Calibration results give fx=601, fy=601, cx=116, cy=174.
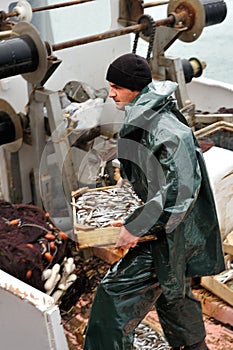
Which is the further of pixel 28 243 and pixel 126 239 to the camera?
pixel 28 243

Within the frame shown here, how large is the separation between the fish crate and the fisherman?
313 millimetres

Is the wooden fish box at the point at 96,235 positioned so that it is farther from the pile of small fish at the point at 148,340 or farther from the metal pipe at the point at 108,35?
the metal pipe at the point at 108,35

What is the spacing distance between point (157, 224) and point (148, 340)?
97cm

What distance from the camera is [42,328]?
7.40ft

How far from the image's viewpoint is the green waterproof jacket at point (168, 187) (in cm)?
228

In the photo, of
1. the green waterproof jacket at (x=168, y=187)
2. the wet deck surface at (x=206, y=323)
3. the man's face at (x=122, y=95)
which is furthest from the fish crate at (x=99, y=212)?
the man's face at (x=122, y=95)

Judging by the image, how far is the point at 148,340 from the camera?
302 centimetres

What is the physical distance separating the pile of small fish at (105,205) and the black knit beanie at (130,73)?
799mm

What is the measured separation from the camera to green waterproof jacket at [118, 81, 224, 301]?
228 cm

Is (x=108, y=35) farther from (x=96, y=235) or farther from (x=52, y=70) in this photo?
(x=96, y=235)

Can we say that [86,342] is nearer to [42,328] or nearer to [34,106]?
[42,328]

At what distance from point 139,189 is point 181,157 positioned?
0.32 m

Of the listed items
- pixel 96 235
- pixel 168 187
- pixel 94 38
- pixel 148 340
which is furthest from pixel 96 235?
pixel 94 38

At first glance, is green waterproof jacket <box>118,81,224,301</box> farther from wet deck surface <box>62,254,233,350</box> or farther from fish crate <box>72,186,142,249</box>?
wet deck surface <box>62,254,233,350</box>
